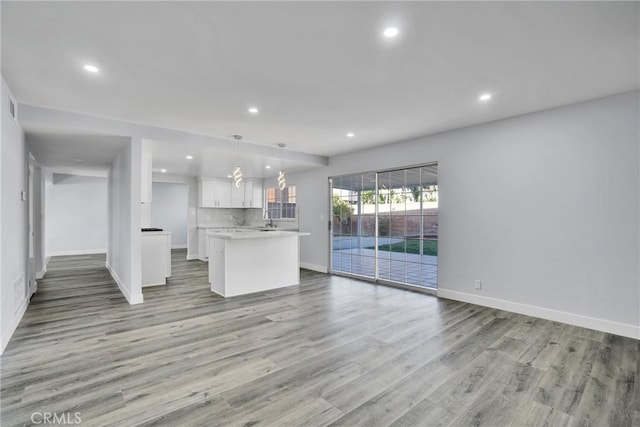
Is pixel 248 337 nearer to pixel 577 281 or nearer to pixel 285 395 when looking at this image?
pixel 285 395

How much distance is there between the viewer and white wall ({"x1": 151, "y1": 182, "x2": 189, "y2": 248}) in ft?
35.6

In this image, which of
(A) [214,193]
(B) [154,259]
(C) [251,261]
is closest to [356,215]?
(C) [251,261]

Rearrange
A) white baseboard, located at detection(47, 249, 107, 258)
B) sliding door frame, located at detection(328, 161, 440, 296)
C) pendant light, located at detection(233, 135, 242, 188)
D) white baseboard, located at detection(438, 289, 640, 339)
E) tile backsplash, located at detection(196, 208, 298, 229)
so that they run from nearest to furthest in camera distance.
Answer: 1. white baseboard, located at detection(438, 289, 640, 339)
2. pendant light, located at detection(233, 135, 242, 188)
3. sliding door frame, located at detection(328, 161, 440, 296)
4. tile backsplash, located at detection(196, 208, 298, 229)
5. white baseboard, located at detection(47, 249, 107, 258)

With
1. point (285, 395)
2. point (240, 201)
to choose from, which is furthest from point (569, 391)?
point (240, 201)

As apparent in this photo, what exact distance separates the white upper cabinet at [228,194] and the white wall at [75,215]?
3674 millimetres

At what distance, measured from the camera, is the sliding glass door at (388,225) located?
5086 millimetres

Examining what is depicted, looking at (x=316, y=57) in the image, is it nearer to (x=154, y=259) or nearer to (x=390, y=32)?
(x=390, y=32)

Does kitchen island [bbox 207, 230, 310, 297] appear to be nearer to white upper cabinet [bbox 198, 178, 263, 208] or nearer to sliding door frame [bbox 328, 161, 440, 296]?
sliding door frame [bbox 328, 161, 440, 296]

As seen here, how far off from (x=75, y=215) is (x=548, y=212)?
37.9 ft

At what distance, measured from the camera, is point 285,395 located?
85.0 inches

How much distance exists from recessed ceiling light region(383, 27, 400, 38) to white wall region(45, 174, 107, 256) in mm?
10445

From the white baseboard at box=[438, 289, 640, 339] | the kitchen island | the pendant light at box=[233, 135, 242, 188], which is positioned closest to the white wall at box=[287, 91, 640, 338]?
the white baseboard at box=[438, 289, 640, 339]

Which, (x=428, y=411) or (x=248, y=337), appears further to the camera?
(x=248, y=337)

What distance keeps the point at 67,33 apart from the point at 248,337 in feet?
9.64
